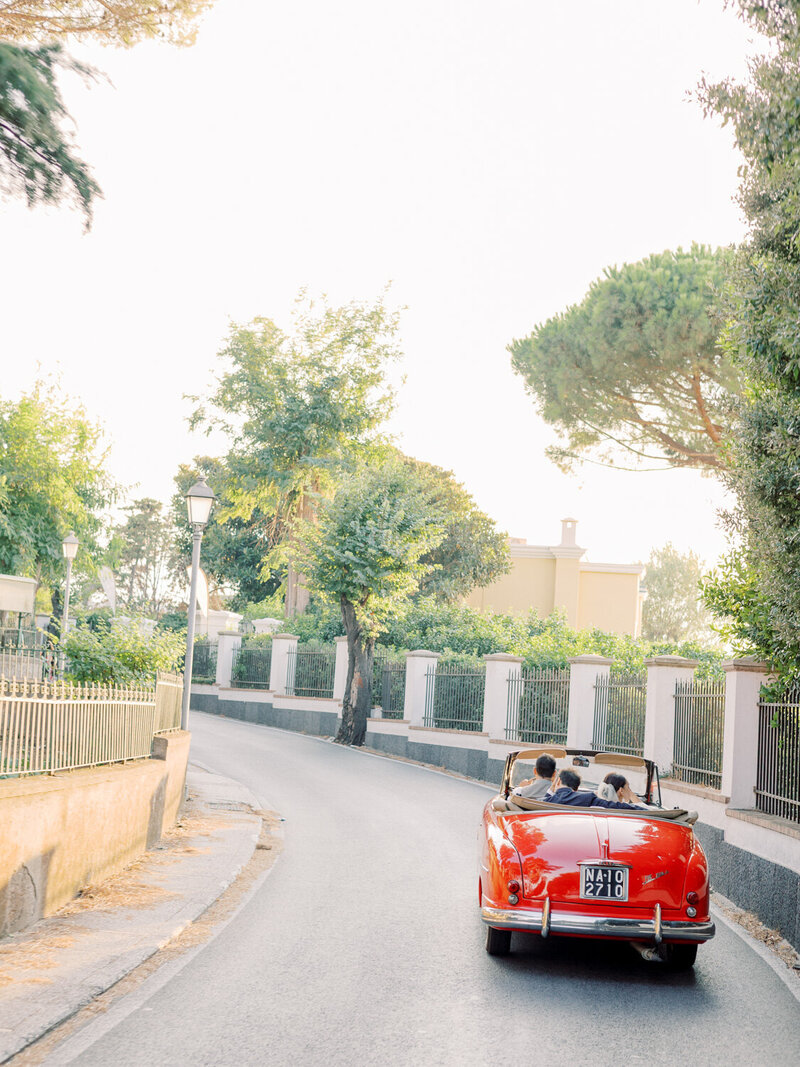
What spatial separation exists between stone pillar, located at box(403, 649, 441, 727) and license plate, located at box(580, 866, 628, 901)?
1966 cm

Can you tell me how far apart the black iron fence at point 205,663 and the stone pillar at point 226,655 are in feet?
5.47

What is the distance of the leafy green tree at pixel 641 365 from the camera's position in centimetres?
2572

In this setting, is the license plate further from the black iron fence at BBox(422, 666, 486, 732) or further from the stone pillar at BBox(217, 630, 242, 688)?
the stone pillar at BBox(217, 630, 242, 688)

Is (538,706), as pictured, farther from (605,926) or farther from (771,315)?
(605,926)

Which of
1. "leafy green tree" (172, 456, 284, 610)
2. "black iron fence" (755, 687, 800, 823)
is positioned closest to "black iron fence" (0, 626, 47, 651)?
"black iron fence" (755, 687, 800, 823)

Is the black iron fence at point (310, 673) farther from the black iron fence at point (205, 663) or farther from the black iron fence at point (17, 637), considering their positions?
the black iron fence at point (17, 637)

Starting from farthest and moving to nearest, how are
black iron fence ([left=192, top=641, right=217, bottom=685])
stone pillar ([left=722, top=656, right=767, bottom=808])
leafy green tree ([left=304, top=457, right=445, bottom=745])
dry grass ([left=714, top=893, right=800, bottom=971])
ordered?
1. black iron fence ([left=192, top=641, right=217, bottom=685])
2. leafy green tree ([left=304, top=457, right=445, bottom=745])
3. stone pillar ([left=722, top=656, right=767, bottom=808])
4. dry grass ([left=714, top=893, right=800, bottom=971])

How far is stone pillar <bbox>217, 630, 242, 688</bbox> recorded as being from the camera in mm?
38469

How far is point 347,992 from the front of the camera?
6.51m

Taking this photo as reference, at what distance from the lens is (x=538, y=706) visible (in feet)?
72.3

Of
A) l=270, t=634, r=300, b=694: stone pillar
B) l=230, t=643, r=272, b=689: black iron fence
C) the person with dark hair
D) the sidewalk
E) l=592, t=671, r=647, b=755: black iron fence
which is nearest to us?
the sidewalk

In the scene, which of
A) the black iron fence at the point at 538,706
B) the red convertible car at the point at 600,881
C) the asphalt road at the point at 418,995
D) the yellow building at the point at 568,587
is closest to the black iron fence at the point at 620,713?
the black iron fence at the point at 538,706

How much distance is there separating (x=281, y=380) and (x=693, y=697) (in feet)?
106

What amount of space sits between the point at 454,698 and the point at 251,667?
13188 mm
